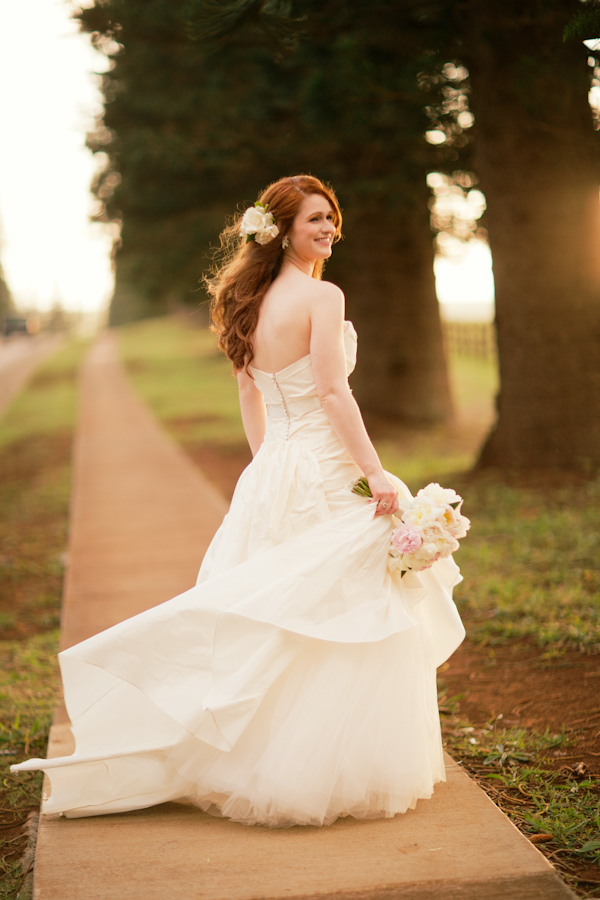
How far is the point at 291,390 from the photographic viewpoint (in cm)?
340

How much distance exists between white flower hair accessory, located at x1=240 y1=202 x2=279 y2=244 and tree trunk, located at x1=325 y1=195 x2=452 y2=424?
34.6 feet

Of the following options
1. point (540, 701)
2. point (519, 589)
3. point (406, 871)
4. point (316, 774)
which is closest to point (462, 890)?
point (406, 871)

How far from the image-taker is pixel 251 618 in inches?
118

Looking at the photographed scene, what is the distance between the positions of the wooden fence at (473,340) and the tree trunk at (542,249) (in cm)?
2087

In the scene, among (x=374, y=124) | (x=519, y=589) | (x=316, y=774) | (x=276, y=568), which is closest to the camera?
(x=316, y=774)

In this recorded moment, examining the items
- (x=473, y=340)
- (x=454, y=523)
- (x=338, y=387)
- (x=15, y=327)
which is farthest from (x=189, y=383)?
(x=15, y=327)

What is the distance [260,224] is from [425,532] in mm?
1342

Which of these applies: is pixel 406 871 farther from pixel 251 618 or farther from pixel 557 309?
pixel 557 309

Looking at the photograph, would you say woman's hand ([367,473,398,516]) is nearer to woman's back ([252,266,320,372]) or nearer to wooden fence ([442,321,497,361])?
woman's back ([252,266,320,372])

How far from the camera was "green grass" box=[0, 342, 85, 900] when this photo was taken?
3680mm

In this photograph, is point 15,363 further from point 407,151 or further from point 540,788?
point 540,788

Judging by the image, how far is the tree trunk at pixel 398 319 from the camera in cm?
1391

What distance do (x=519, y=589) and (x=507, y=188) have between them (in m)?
4.52

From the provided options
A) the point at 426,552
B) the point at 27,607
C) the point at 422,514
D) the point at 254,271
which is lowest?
the point at 27,607
